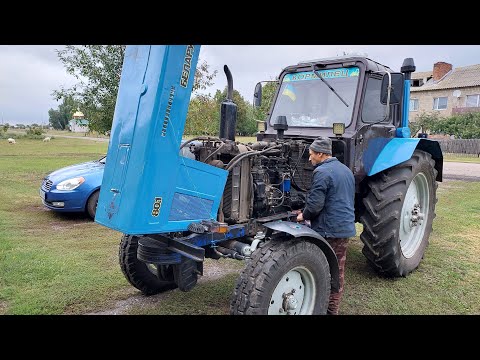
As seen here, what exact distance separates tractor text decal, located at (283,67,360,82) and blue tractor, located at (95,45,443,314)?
0.05 feet

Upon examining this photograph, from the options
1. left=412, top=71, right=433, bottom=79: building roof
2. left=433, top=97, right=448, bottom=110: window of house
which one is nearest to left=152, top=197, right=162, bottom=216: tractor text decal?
left=433, top=97, right=448, bottom=110: window of house

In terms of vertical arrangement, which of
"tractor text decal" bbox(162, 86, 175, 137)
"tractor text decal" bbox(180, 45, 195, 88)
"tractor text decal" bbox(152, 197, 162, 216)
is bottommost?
"tractor text decal" bbox(152, 197, 162, 216)

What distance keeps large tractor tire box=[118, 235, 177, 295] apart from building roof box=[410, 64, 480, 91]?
3662 cm

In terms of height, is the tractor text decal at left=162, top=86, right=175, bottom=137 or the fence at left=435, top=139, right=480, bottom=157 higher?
the fence at left=435, top=139, right=480, bottom=157

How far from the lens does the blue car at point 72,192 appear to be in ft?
25.0

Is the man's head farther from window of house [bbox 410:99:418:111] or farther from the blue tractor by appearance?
window of house [bbox 410:99:418:111]

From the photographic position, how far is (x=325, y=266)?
3.56 metres

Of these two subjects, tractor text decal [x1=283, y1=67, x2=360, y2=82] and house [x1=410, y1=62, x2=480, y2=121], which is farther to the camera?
house [x1=410, y1=62, x2=480, y2=121]

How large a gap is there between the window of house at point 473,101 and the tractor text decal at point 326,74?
1368 inches

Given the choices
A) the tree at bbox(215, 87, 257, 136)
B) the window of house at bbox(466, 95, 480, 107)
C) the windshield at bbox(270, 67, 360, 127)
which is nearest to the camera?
the windshield at bbox(270, 67, 360, 127)

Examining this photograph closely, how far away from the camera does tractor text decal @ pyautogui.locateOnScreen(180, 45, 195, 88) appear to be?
2.97 m

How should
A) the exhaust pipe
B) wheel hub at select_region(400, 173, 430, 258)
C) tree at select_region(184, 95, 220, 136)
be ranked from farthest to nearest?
1. tree at select_region(184, 95, 220, 136)
2. wheel hub at select_region(400, 173, 430, 258)
3. the exhaust pipe

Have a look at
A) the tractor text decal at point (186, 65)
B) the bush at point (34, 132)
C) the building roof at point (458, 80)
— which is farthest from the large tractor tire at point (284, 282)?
the bush at point (34, 132)

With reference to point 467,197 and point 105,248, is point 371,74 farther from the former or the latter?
point 467,197
